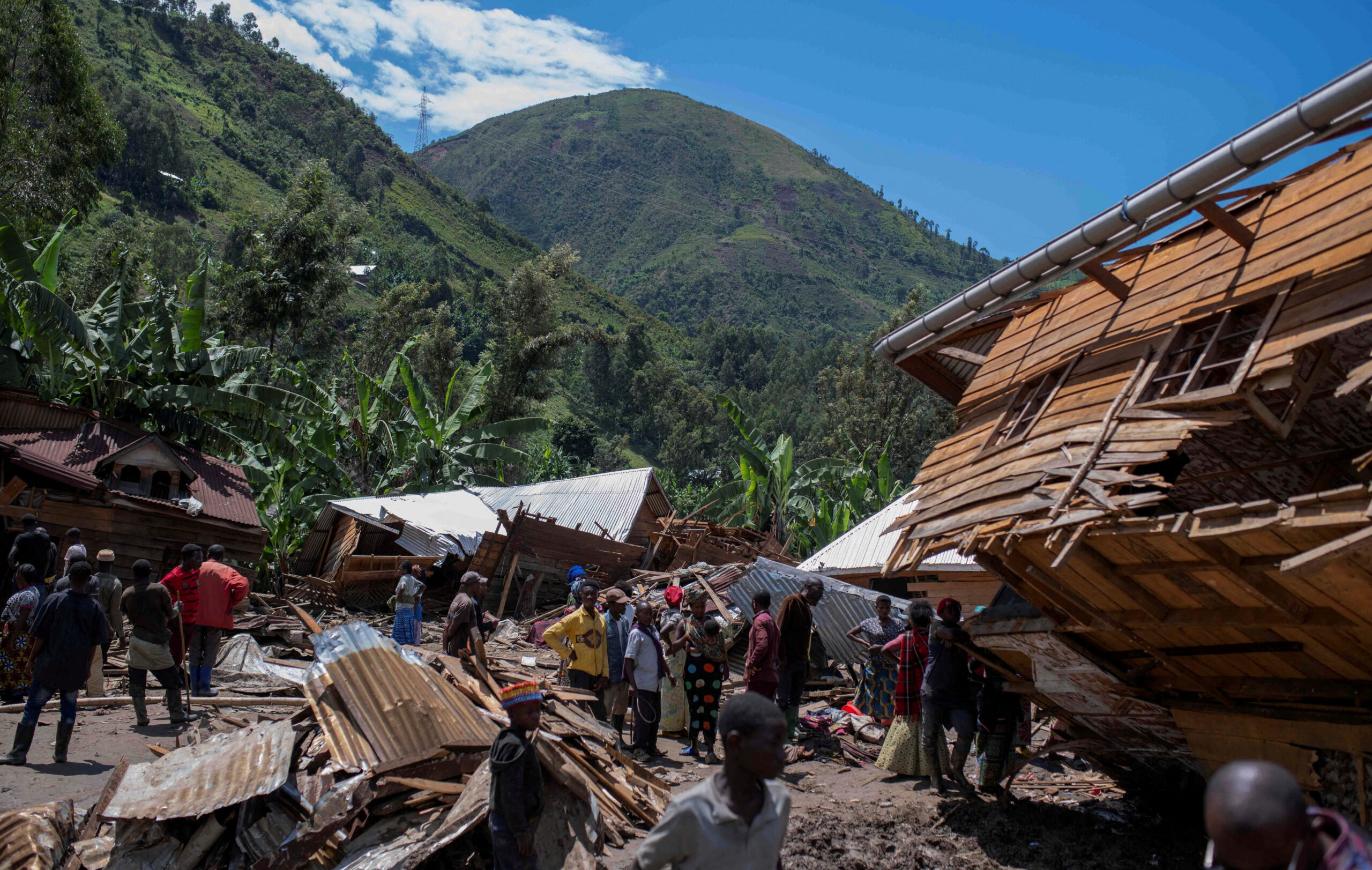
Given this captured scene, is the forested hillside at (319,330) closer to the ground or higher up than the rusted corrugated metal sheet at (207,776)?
higher up

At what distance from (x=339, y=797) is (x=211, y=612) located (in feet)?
15.4

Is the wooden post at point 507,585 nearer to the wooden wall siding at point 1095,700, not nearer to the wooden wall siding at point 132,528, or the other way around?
the wooden wall siding at point 132,528

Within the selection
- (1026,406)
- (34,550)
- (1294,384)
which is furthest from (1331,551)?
(34,550)

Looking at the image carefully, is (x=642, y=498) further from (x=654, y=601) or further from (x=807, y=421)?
(x=807, y=421)

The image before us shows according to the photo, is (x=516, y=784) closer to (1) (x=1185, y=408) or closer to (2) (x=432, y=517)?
(1) (x=1185, y=408)

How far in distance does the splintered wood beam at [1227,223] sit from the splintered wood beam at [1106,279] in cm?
91

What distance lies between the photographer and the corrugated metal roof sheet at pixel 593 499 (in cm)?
2227

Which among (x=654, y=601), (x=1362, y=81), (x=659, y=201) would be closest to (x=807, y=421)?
(x=654, y=601)

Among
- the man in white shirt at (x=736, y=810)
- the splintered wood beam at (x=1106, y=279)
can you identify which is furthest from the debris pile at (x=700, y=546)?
the man in white shirt at (x=736, y=810)

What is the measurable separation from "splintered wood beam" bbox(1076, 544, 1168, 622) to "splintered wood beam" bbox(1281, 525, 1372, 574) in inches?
52.7

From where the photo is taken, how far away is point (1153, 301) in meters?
7.11

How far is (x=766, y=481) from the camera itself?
2445cm

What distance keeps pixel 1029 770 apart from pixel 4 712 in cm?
1016

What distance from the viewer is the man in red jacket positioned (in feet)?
32.1
